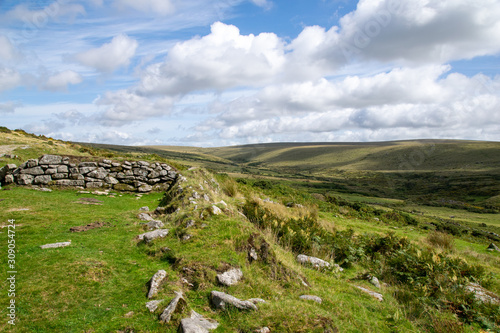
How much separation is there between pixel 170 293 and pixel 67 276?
91.2 inches

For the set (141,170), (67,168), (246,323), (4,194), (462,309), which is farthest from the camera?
(141,170)

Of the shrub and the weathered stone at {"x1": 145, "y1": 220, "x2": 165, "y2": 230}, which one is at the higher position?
the weathered stone at {"x1": 145, "y1": 220, "x2": 165, "y2": 230}

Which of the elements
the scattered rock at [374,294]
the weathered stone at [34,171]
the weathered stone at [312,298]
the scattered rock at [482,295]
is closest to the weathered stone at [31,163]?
the weathered stone at [34,171]

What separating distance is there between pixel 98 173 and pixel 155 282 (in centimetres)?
1423

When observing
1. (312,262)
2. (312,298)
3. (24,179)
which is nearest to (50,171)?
(24,179)

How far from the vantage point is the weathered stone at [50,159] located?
52.7 ft

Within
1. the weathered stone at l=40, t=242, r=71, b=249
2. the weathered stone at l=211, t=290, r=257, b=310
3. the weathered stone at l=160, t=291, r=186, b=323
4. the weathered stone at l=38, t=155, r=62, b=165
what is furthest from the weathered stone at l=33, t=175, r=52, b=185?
the weathered stone at l=211, t=290, r=257, b=310

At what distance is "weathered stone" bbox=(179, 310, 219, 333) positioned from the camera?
171 inches

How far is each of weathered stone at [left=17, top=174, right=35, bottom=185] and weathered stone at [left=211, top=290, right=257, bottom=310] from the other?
16.0m

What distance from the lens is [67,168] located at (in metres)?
16.6

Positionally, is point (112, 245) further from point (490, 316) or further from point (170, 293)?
point (490, 316)

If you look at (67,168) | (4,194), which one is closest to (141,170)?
(67,168)

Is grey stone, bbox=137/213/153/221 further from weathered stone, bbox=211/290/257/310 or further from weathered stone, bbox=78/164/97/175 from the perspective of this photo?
weathered stone, bbox=78/164/97/175

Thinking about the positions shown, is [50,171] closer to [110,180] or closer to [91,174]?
[91,174]
